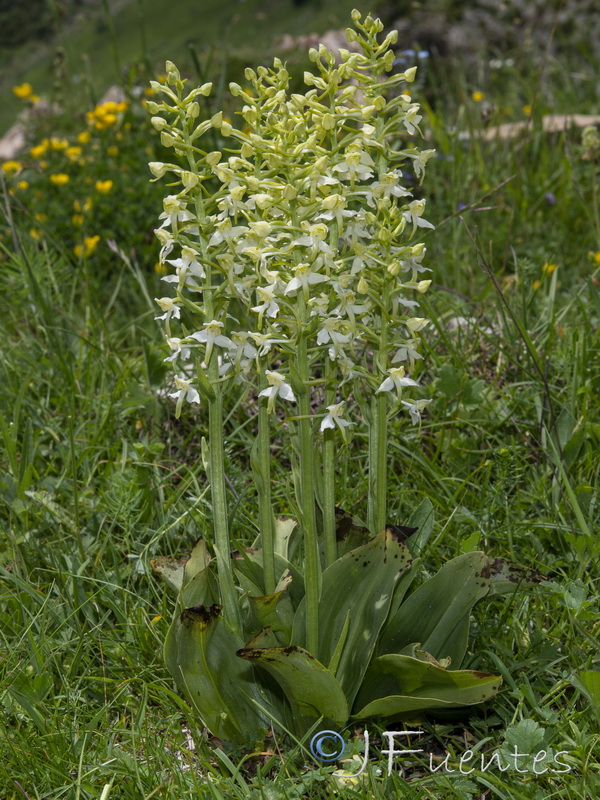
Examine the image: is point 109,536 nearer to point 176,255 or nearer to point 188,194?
point 188,194

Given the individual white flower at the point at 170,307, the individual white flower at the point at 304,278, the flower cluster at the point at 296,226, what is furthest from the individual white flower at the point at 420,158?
the individual white flower at the point at 170,307

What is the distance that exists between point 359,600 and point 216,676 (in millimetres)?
383

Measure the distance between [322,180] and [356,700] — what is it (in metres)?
1.23

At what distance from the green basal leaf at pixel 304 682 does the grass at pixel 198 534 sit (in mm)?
102

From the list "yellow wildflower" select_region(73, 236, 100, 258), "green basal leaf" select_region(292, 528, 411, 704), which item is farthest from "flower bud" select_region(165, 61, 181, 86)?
"yellow wildflower" select_region(73, 236, 100, 258)

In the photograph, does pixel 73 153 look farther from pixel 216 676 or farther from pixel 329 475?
pixel 216 676

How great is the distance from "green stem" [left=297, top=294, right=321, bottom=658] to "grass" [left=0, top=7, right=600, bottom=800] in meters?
0.28

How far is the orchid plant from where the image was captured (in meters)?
1.64

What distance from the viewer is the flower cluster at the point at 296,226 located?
1.61m

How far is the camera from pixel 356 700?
1.96 metres

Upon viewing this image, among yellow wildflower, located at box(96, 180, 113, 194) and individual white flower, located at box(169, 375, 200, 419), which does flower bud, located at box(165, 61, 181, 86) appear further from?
yellow wildflower, located at box(96, 180, 113, 194)

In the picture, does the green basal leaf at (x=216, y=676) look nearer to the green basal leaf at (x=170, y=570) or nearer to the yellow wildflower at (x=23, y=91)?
the green basal leaf at (x=170, y=570)

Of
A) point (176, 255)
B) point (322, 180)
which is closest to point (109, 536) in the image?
point (322, 180)

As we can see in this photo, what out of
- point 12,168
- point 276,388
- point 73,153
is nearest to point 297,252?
point 276,388
